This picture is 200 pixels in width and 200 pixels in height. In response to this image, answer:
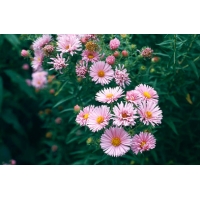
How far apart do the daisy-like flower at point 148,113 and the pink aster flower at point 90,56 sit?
32 cm

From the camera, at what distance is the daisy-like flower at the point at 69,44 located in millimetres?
1630

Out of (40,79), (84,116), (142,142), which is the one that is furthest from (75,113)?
(40,79)

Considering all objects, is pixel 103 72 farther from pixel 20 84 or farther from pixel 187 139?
pixel 20 84

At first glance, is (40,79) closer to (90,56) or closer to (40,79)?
(40,79)

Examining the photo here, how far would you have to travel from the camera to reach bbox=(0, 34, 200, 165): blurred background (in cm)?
182

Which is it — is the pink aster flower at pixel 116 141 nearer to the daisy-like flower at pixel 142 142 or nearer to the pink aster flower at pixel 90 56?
the daisy-like flower at pixel 142 142

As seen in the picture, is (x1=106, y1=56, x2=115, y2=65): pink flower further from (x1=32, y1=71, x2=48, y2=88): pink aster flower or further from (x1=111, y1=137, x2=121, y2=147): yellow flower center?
(x1=32, y1=71, x2=48, y2=88): pink aster flower

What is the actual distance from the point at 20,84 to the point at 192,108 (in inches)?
47.8

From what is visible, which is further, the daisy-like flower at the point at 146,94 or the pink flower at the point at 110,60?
the pink flower at the point at 110,60

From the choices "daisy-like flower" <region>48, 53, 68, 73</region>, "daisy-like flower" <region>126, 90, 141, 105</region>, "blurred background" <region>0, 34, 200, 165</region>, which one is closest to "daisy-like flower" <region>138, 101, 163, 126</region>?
"daisy-like flower" <region>126, 90, 141, 105</region>

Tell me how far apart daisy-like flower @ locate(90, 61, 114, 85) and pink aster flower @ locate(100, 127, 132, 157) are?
274mm

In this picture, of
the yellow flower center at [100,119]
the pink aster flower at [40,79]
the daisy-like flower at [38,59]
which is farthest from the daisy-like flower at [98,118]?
the pink aster flower at [40,79]

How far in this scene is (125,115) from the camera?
1.42 m

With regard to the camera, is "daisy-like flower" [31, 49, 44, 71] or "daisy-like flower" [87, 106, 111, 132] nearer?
"daisy-like flower" [87, 106, 111, 132]
